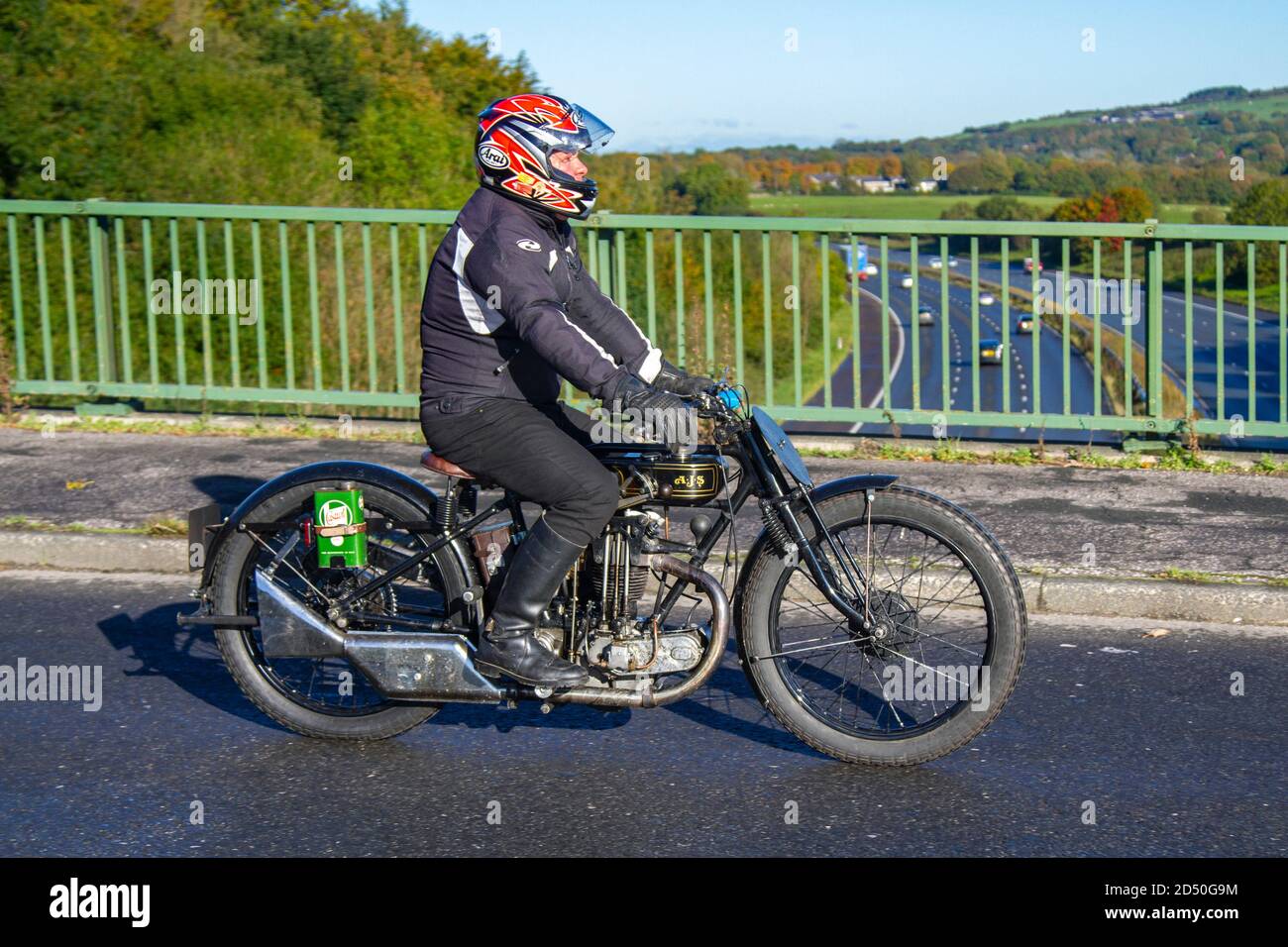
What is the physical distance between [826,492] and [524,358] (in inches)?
40.7

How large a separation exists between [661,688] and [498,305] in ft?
4.18

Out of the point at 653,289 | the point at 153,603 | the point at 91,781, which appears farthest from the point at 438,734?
the point at 653,289

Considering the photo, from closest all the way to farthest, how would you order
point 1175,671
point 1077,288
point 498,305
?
point 498,305 < point 1175,671 < point 1077,288

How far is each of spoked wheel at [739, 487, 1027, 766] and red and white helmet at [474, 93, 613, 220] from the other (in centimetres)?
127

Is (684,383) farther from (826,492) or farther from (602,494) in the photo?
(826,492)

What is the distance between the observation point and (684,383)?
4.91m

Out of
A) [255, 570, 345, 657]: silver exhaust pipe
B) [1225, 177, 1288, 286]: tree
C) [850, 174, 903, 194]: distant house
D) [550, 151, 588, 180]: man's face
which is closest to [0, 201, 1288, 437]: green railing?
[1225, 177, 1288, 286]: tree

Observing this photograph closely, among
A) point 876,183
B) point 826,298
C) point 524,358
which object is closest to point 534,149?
point 524,358

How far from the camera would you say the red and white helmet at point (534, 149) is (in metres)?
4.83

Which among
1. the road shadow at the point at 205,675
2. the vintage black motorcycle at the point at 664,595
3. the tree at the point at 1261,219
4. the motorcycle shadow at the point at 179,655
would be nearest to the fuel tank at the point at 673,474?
the vintage black motorcycle at the point at 664,595

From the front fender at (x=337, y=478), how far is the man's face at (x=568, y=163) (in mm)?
1103

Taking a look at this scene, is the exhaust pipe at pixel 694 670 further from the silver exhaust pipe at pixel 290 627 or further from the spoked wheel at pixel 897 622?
the silver exhaust pipe at pixel 290 627

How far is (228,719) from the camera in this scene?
5566mm

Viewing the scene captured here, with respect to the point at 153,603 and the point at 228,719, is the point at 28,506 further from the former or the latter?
the point at 228,719
